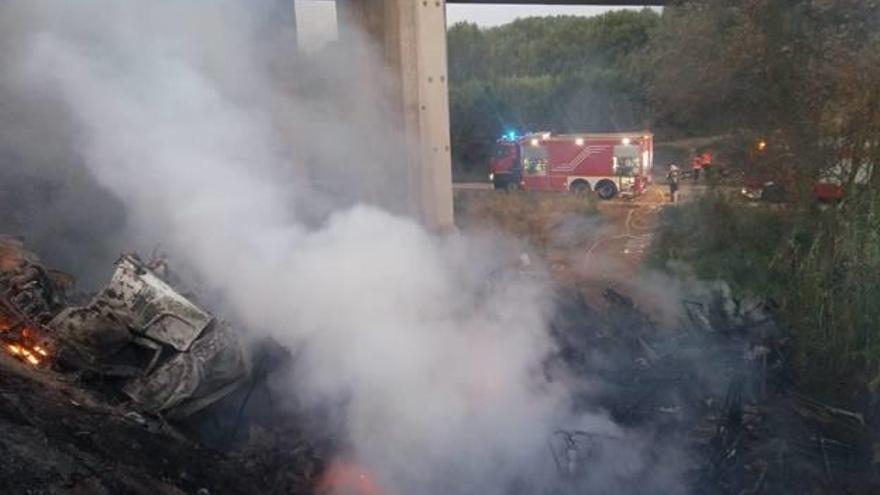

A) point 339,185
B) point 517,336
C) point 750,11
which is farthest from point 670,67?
point 517,336

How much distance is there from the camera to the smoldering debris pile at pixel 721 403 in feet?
17.4

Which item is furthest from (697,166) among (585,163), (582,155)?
(582,155)

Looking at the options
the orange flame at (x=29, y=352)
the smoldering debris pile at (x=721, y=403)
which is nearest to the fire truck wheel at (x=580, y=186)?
the smoldering debris pile at (x=721, y=403)

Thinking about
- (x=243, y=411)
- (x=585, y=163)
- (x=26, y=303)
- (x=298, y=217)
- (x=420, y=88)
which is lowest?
(x=243, y=411)

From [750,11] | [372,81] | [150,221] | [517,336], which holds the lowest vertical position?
[517,336]

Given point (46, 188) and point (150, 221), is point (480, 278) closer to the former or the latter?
point (150, 221)

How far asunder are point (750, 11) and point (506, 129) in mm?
22875

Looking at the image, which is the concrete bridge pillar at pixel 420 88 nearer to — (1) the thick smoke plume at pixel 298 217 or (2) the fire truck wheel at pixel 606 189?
(1) the thick smoke plume at pixel 298 217

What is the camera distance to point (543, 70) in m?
40.0

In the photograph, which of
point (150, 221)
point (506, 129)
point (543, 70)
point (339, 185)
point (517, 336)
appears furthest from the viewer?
point (543, 70)

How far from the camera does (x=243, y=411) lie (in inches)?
245

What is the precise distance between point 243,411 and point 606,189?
15969 mm

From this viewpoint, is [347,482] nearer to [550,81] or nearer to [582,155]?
[582,155]

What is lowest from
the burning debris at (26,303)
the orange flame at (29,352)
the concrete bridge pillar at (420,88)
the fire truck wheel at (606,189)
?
the fire truck wheel at (606,189)
